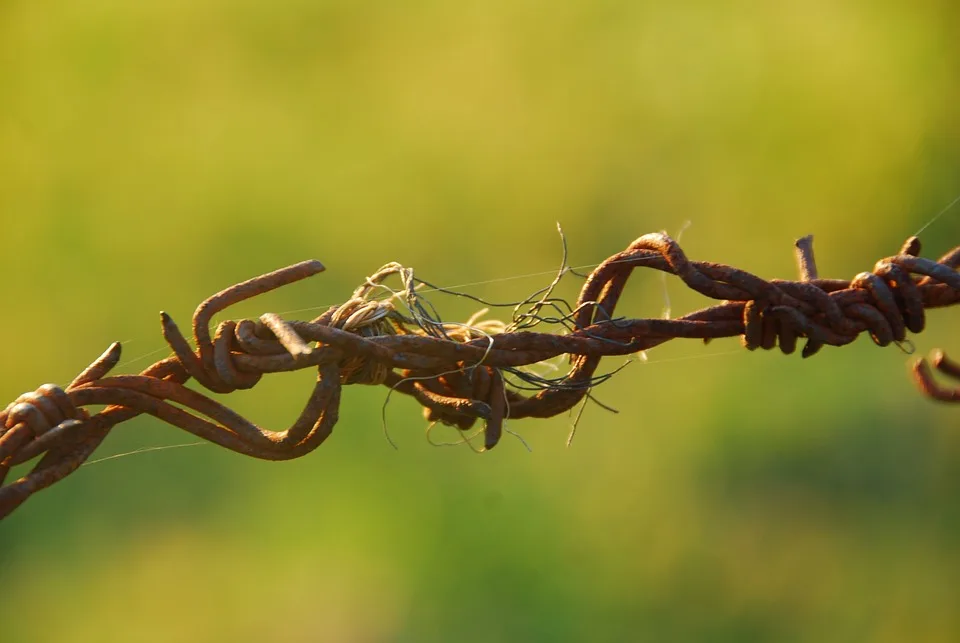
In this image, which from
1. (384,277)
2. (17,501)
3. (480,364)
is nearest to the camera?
(17,501)

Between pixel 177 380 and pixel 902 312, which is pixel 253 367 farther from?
pixel 902 312

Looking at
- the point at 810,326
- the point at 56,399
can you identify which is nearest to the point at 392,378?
the point at 56,399

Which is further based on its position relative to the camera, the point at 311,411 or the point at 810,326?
the point at 810,326

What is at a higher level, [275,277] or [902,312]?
[275,277]

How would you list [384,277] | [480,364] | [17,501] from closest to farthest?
[17,501], [480,364], [384,277]

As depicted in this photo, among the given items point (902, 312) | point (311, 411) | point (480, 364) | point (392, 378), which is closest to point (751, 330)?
point (902, 312)

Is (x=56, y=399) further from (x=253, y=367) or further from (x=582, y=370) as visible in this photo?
(x=582, y=370)

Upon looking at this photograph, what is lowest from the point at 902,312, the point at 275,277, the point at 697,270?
the point at 902,312
